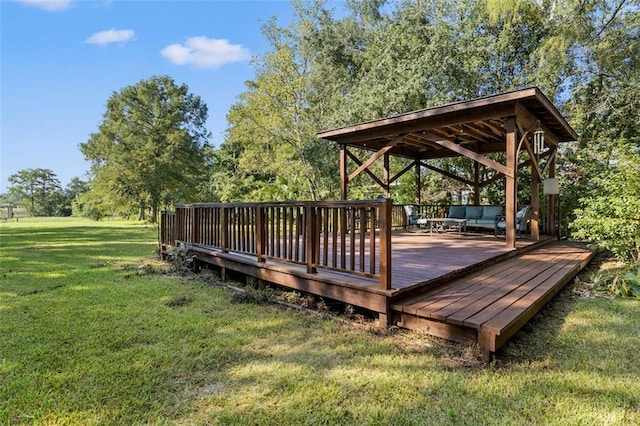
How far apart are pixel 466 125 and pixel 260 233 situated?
5.00m

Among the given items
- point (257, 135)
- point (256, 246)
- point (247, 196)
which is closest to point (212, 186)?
point (247, 196)

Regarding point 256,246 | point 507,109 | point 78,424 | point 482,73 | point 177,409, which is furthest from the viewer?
point 482,73

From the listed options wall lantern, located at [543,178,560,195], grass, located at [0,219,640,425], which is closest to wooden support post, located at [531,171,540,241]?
wall lantern, located at [543,178,560,195]

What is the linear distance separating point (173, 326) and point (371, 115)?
11.0 metres

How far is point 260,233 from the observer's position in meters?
4.80

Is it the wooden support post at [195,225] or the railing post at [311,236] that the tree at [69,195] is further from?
the railing post at [311,236]

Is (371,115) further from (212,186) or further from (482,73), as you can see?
(212,186)

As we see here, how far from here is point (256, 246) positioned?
4918mm

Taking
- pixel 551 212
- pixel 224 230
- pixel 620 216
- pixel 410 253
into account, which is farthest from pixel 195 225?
pixel 551 212

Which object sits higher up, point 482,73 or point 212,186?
point 482,73

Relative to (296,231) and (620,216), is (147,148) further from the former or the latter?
(620,216)

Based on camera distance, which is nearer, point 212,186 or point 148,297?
point 148,297

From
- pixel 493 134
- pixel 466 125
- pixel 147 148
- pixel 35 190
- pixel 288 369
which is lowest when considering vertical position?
pixel 288 369

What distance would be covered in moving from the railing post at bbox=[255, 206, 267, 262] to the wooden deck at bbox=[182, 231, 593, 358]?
0.51 feet
